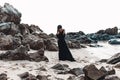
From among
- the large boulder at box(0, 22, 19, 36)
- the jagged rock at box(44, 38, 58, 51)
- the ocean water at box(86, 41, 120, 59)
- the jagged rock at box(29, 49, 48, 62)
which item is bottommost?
the ocean water at box(86, 41, 120, 59)

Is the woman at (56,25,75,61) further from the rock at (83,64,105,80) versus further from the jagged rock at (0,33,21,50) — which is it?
the rock at (83,64,105,80)

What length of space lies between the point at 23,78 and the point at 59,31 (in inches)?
236

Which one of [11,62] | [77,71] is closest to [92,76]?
[77,71]

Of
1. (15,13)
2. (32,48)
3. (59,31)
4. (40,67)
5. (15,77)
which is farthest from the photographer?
(15,13)

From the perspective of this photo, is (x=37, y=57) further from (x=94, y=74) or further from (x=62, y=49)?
(x=94, y=74)

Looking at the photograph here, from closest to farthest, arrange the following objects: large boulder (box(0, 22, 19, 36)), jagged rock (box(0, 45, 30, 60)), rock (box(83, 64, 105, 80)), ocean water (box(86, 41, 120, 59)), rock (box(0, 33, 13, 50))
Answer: rock (box(83, 64, 105, 80)) → jagged rock (box(0, 45, 30, 60)) → rock (box(0, 33, 13, 50)) → ocean water (box(86, 41, 120, 59)) → large boulder (box(0, 22, 19, 36))

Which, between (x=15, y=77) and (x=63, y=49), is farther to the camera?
(x=63, y=49)

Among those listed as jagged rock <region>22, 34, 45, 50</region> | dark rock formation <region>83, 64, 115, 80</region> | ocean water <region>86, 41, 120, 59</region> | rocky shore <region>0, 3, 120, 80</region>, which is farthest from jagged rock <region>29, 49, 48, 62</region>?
dark rock formation <region>83, 64, 115, 80</region>

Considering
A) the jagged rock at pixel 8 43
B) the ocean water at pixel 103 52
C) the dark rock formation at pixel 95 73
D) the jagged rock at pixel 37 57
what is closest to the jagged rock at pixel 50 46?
the jagged rock at pixel 8 43

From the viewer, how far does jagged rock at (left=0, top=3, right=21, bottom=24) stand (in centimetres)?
2694

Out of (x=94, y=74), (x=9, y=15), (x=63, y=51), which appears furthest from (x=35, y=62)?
(x=9, y=15)

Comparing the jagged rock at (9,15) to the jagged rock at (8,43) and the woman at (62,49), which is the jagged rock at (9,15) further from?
the woman at (62,49)

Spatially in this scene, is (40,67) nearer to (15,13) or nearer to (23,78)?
(23,78)

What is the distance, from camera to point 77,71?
1234 cm
